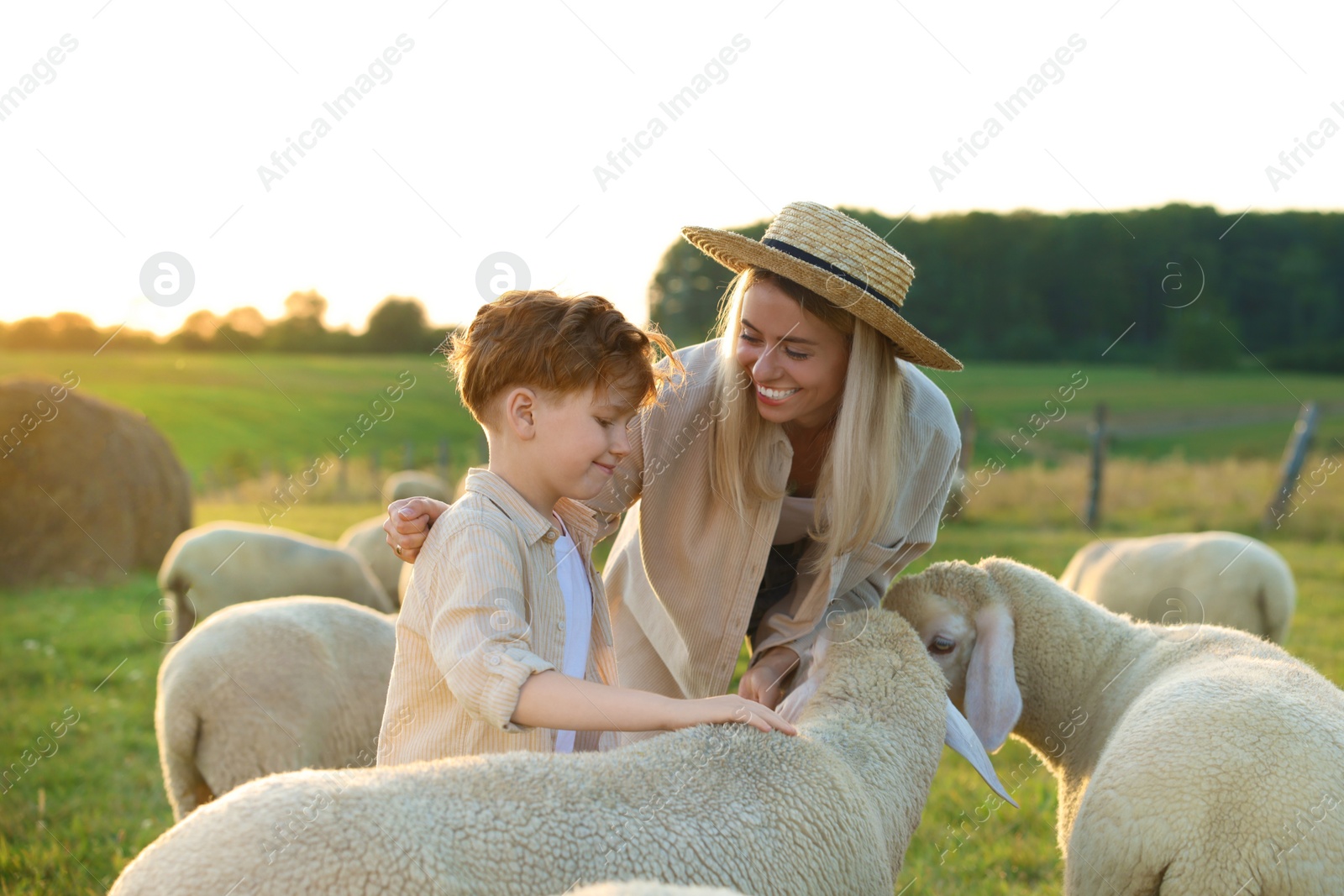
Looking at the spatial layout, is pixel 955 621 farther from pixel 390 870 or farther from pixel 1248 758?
pixel 390 870

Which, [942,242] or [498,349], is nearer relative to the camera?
[498,349]

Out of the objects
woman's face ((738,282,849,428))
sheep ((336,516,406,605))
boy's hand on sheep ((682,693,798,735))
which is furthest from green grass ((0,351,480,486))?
boy's hand on sheep ((682,693,798,735))

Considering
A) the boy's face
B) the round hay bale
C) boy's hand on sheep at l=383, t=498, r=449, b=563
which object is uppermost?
the boy's face

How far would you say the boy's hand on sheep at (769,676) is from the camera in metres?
3.31

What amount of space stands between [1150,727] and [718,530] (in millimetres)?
1451

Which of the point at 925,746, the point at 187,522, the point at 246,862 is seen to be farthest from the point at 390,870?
the point at 187,522

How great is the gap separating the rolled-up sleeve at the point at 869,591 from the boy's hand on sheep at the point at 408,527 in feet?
4.80

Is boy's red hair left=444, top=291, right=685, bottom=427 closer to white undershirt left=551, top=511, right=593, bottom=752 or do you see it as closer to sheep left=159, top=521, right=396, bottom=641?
white undershirt left=551, top=511, right=593, bottom=752

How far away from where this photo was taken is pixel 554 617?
2562 mm

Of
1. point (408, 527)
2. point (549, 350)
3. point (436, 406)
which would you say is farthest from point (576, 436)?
point (436, 406)

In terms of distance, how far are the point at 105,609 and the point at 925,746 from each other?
1018 centimetres

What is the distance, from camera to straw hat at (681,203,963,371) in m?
3.14

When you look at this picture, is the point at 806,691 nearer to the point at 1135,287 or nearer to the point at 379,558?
the point at 379,558

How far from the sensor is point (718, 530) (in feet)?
11.7
